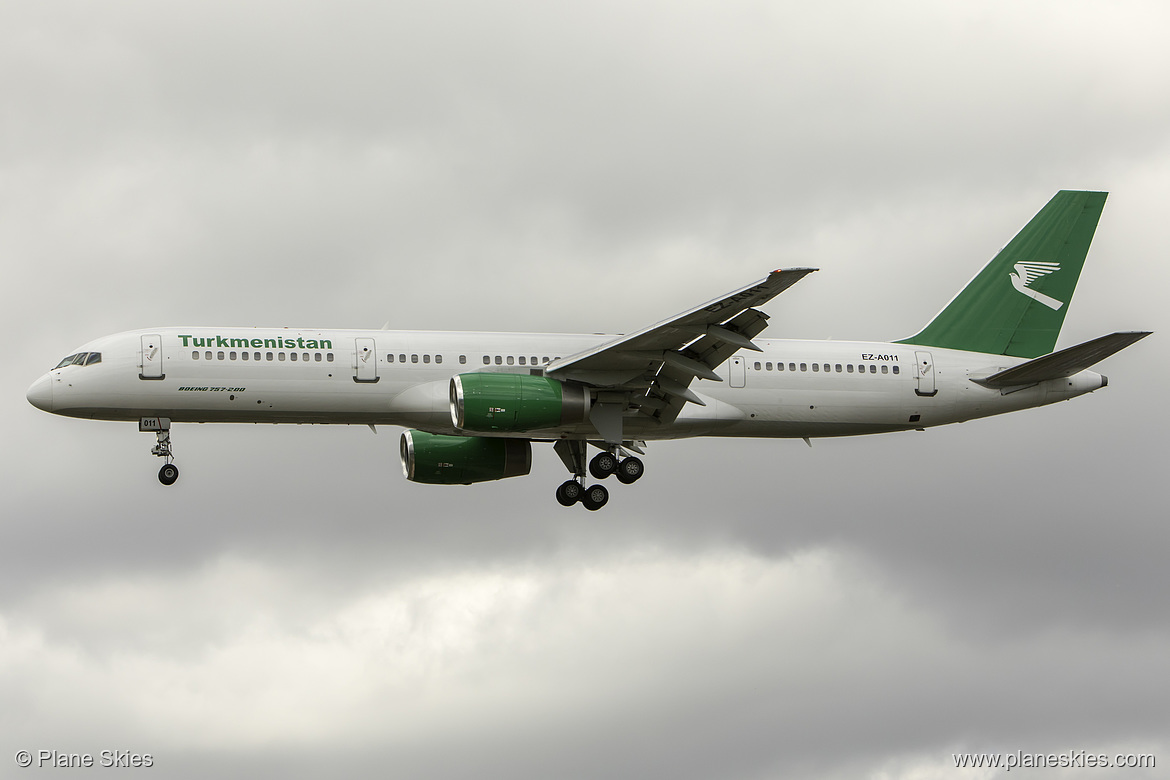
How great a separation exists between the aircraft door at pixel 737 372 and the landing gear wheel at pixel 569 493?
243 inches

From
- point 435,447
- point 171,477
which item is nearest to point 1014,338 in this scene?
point 435,447

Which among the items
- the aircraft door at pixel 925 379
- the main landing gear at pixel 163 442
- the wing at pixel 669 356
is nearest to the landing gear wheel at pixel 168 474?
the main landing gear at pixel 163 442

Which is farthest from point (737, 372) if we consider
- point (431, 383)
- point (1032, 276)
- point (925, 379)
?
point (1032, 276)

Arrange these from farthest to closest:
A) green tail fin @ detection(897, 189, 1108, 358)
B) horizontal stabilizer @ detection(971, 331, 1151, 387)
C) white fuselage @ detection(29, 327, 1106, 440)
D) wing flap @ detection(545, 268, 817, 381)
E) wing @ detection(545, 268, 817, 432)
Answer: green tail fin @ detection(897, 189, 1108, 358) → white fuselage @ detection(29, 327, 1106, 440) → horizontal stabilizer @ detection(971, 331, 1151, 387) → wing @ detection(545, 268, 817, 432) → wing flap @ detection(545, 268, 817, 381)

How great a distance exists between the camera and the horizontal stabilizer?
140ft

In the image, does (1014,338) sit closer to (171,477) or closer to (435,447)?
(435,447)

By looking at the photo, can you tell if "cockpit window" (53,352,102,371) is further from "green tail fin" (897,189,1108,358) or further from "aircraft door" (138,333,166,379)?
"green tail fin" (897,189,1108,358)

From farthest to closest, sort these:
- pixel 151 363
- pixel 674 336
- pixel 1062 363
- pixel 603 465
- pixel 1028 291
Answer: pixel 1028 291 → pixel 603 465 → pixel 1062 363 → pixel 151 363 → pixel 674 336

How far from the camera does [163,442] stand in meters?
44.2

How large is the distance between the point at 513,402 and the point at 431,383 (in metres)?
3.09

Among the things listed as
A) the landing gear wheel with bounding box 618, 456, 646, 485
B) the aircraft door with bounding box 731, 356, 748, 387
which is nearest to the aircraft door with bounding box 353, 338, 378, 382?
the landing gear wheel with bounding box 618, 456, 646, 485

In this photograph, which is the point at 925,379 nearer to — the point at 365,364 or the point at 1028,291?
the point at 1028,291

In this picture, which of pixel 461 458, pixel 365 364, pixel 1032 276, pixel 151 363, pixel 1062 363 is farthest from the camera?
pixel 1032 276

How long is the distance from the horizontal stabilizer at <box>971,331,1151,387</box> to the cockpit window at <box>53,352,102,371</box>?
27178 mm
